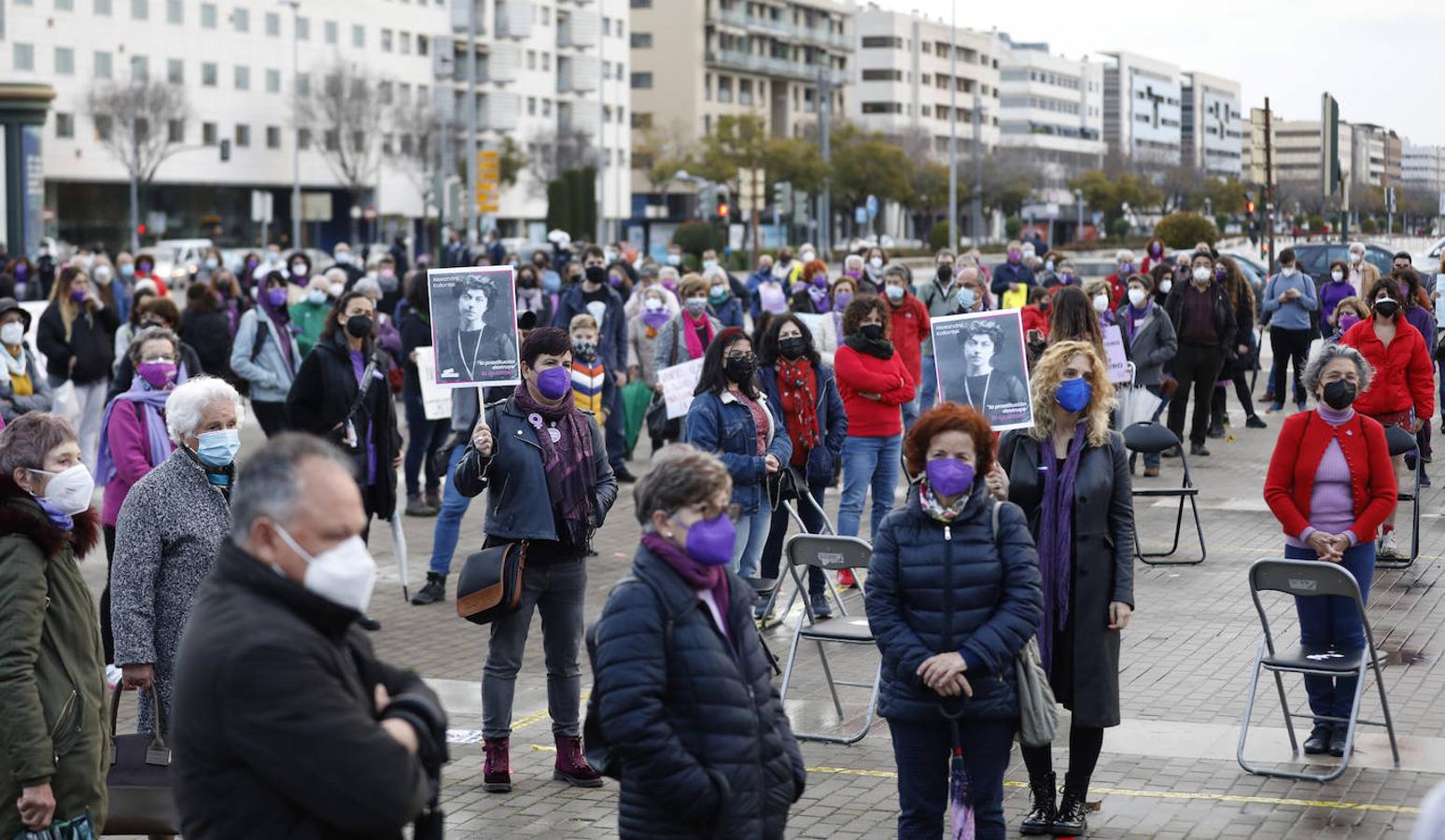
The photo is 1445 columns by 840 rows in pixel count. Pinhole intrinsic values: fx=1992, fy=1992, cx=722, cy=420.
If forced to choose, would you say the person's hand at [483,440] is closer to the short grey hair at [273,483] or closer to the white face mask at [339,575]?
the short grey hair at [273,483]

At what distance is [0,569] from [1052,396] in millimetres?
3838

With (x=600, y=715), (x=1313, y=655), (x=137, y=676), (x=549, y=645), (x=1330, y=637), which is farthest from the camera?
(x=1330, y=637)

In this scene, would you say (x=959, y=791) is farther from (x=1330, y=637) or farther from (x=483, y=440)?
(x=1330, y=637)

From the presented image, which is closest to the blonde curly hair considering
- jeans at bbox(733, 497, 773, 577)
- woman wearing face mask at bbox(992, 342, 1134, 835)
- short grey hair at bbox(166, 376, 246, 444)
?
woman wearing face mask at bbox(992, 342, 1134, 835)

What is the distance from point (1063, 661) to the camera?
7500 mm

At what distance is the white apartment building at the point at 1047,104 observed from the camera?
173 metres

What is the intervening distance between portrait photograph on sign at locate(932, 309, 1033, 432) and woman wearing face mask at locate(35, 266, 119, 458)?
979 centimetres

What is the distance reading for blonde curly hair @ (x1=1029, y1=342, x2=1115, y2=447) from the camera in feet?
24.8

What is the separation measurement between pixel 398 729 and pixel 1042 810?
14.0 ft

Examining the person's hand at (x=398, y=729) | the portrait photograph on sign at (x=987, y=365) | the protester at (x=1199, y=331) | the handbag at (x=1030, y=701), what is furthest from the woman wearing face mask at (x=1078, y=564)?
the protester at (x=1199, y=331)

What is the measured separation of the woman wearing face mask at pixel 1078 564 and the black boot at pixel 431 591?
19.7 feet

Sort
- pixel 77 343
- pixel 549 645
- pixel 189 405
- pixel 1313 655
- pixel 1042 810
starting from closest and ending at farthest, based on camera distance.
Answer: pixel 189 405 < pixel 1042 810 < pixel 549 645 < pixel 1313 655 < pixel 77 343

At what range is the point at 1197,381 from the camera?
20062mm

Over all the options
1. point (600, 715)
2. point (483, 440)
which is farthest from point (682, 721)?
point (483, 440)
